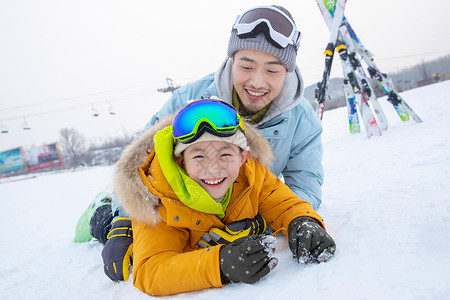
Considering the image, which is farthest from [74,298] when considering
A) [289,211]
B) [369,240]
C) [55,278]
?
[369,240]

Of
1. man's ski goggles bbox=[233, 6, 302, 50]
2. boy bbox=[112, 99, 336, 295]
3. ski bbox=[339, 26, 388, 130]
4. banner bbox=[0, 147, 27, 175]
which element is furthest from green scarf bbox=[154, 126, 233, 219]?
banner bbox=[0, 147, 27, 175]

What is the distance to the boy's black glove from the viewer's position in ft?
4.21

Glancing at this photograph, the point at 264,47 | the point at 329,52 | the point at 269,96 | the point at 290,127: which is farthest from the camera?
the point at 329,52

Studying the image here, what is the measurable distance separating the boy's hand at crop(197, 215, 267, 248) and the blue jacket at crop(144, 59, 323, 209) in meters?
0.69

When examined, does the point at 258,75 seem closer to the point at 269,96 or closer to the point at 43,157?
the point at 269,96

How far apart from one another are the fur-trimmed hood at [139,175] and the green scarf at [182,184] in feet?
0.46

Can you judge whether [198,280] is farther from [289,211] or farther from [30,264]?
[30,264]

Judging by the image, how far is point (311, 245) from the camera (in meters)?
1.31

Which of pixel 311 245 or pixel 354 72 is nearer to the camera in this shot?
pixel 311 245

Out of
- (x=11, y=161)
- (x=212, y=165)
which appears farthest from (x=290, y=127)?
(x=11, y=161)

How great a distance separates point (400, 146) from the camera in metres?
3.73

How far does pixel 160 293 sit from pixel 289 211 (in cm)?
82

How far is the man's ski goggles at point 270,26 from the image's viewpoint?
1.98 meters

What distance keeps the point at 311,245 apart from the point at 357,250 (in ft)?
0.70
